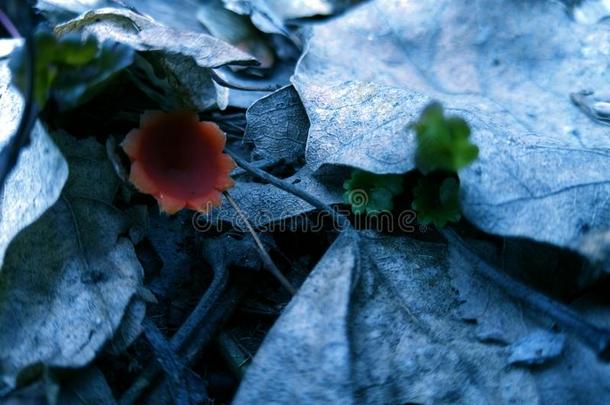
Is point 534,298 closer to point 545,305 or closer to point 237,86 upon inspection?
point 545,305

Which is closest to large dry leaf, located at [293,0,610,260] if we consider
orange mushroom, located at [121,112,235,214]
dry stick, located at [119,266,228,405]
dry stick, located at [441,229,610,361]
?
dry stick, located at [441,229,610,361]

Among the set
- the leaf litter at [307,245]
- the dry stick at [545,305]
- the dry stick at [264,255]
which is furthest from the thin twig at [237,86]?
the dry stick at [545,305]

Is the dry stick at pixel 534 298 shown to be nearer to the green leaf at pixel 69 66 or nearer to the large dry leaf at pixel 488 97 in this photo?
the large dry leaf at pixel 488 97

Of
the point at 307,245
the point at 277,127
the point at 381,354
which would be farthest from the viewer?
the point at 277,127

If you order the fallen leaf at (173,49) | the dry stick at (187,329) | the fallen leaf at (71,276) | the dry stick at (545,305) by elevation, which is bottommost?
the dry stick at (187,329)

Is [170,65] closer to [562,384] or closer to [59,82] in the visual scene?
[59,82]

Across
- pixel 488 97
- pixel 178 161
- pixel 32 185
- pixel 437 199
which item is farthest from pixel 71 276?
pixel 488 97
